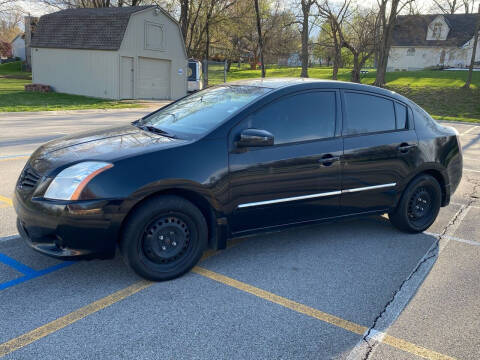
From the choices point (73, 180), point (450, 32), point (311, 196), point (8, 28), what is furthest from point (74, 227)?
point (8, 28)

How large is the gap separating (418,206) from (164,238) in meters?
3.13

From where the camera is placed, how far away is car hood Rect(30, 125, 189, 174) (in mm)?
3561

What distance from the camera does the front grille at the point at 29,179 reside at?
3536 mm

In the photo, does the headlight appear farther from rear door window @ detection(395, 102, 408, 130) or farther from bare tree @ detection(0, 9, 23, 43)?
bare tree @ detection(0, 9, 23, 43)

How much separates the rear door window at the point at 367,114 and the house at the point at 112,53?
21296 mm

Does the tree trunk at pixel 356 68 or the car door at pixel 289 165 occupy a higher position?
the tree trunk at pixel 356 68

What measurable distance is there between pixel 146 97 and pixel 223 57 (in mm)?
33928

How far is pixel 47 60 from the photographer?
89.0 ft

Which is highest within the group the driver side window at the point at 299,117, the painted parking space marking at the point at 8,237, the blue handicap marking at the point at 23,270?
the driver side window at the point at 299,117

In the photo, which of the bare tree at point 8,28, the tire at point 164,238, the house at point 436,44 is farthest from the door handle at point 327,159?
the bare tree at point 8,28

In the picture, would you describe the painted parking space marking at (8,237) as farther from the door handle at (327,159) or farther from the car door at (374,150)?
the car door at (374,150)

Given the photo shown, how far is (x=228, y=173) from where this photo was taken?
3.80m

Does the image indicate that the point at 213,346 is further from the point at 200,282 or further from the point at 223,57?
the point at 223,57

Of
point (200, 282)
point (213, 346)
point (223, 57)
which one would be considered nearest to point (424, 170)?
point (200, 282)
